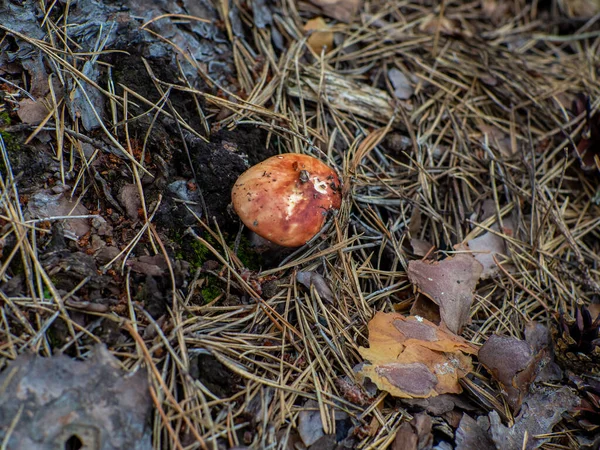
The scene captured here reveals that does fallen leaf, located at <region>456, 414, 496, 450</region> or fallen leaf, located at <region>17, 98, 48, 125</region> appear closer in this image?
fallen leaf, located at <region>456, 414, 496, 450</region>

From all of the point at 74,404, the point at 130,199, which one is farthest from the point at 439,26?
the point at 74,404

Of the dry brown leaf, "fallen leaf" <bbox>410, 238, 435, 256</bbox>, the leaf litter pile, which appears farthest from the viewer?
the dry brown leaf

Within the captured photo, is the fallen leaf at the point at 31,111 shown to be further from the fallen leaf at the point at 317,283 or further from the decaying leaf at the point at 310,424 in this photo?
the decaying leaf at the point at 310,424

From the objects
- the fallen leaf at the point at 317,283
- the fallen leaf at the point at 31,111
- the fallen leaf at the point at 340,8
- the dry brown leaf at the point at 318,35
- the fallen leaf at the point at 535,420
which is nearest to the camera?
the fallen leaf at the point at 535,420

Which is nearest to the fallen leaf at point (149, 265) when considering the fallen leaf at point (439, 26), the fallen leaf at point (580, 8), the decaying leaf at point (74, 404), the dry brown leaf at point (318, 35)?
the decaying leaf at point (74, 404)

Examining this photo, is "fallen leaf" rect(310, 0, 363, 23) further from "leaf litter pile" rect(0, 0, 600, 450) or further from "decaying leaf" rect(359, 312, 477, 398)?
"decaying leaf" rect(359, 312, 477, 398)

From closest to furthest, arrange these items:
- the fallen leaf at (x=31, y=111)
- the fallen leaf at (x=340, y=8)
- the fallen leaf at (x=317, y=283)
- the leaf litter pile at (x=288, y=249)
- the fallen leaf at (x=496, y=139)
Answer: the leaf litter pile at (x=288, y=249), the fallen leaf at (x=31, y=111), the fallen leaf at (x=317, y=283), the fallen leaf at (x=496, y=139), the fallen leaf at (x=340, y=8)

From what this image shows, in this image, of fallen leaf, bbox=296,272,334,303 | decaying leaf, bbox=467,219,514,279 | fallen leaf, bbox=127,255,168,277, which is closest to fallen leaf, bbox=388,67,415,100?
decaying leaf, bbox=467,219,514,279

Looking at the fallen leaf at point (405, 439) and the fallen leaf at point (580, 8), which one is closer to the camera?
the fallen leaf at point (405, 439)
